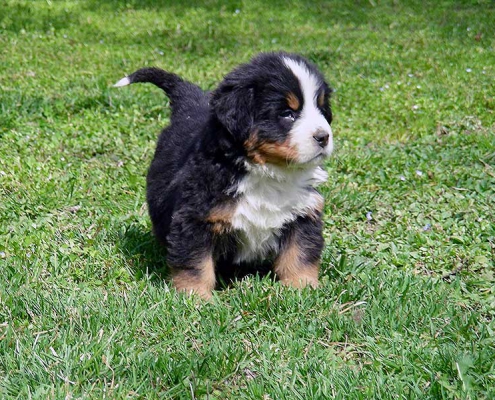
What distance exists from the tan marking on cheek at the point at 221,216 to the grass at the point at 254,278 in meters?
0.32

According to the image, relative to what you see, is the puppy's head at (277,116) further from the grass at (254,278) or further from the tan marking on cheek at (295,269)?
the grass at (254,278)

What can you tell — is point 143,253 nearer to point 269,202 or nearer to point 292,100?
point 269,202

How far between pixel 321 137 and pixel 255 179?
376 millimetres

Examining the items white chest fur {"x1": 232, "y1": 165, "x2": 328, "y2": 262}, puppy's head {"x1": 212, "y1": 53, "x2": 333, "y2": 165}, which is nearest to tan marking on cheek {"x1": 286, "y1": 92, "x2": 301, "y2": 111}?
puppy's head {"x1": 212, "y1": 53, "x2": 333, "y2": 165}

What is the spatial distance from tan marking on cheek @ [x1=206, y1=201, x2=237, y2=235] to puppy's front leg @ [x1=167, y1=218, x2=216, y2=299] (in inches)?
2.2

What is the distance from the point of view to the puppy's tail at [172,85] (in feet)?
14.0

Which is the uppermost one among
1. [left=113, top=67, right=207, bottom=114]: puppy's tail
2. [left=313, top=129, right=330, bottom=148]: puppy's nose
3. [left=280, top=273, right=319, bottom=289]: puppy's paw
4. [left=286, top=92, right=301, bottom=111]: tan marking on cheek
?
[left=286, top=92, right=301, bottom=111]: tan marking on cheek

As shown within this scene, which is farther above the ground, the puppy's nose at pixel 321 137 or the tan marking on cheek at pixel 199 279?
the puppy's nose at pixel 321 137

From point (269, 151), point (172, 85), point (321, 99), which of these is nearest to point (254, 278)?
point (269, 151)

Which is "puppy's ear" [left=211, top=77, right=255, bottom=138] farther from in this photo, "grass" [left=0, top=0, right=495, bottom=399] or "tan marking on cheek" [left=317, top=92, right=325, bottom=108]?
"grass" [left=0, top=0, right=495, bottom=399]

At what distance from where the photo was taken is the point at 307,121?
3.19 metres

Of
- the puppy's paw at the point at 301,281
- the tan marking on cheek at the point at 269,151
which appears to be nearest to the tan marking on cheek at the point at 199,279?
the puppy's paw at the point at 301,281

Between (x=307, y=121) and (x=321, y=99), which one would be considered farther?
(x=321, y=99)

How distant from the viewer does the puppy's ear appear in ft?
10.5
